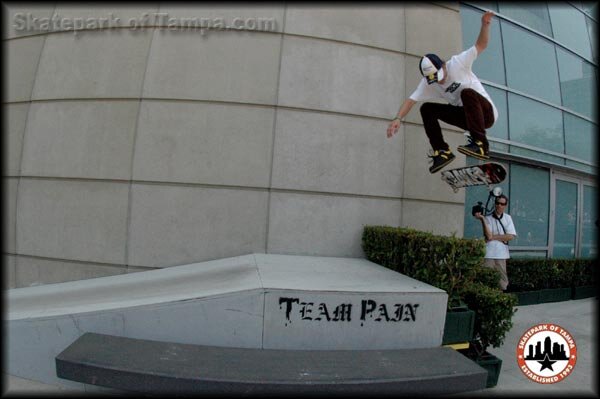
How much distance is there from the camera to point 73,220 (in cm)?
516

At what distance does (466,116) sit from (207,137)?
3.66 m

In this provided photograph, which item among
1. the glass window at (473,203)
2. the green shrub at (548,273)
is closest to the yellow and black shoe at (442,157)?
the glass window at (473,203)

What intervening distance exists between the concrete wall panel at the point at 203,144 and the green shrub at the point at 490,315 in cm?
324

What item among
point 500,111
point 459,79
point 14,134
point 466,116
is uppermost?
point 500,111

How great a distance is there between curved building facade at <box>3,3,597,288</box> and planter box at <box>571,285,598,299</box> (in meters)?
4.26

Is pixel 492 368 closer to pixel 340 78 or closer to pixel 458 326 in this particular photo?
pixel 458 326

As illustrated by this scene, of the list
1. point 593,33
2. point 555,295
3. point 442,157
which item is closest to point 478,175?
point 442,157

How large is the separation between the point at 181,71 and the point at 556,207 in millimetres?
9128

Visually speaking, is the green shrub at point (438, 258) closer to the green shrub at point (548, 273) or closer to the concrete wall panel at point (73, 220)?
the green shrub at point (548, 273)

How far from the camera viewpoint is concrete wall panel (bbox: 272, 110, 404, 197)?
5207 mm

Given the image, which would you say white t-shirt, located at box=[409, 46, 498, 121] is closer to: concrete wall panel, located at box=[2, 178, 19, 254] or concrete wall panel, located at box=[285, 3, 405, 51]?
concrete wall panel, located at box=[285, 3, 405, 51]

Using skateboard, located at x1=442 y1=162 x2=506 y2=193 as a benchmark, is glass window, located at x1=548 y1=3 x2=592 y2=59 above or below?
above

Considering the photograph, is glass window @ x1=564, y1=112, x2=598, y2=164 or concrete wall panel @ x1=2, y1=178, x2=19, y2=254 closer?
concrete wall panel @ x1=2, y1=178, x2=19, y2=254

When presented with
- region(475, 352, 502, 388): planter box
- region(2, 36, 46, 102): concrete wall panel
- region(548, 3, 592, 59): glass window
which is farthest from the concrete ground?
region(548, 3, 592, 59): glass window
